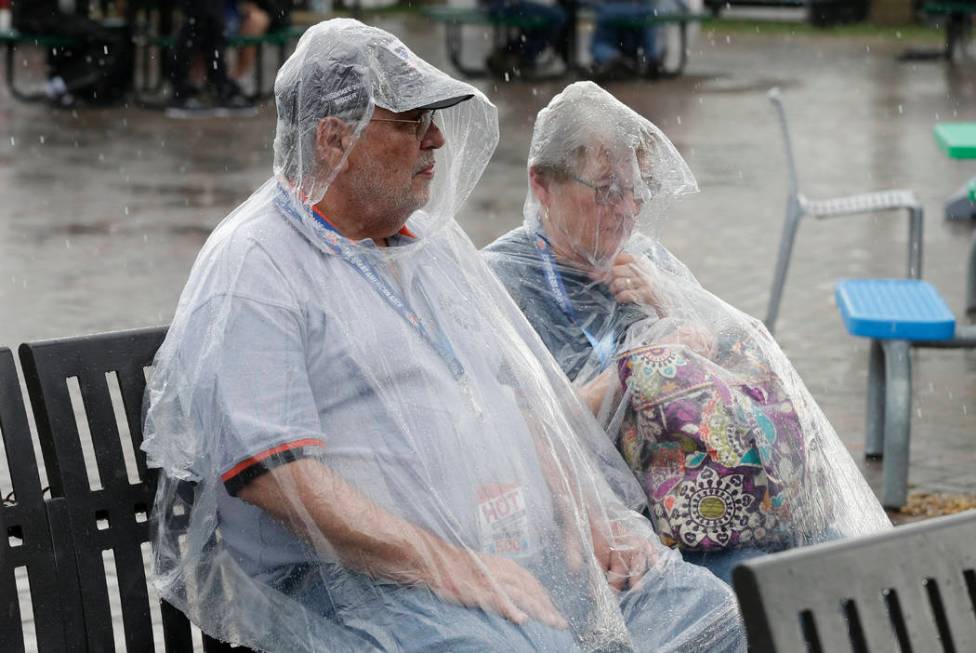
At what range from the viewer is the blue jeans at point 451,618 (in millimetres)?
2504

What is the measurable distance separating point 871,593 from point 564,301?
1329 millimetres

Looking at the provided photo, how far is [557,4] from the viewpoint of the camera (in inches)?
663

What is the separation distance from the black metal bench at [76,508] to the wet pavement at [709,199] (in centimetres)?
136

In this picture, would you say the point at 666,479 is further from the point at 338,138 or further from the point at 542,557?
the point at 338,138

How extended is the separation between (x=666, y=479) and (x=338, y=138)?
2.65 ft

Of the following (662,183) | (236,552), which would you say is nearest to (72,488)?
(236,552)

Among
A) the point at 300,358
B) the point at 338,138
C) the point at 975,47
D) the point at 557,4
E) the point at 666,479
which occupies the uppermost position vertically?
the point at 338,138

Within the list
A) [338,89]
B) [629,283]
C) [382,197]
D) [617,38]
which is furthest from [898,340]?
[617,38]

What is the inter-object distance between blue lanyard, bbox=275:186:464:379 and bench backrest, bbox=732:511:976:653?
915 millimetres

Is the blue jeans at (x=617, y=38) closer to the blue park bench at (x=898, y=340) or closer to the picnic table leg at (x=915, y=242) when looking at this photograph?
the picnic table leg at (x=915, y=242)

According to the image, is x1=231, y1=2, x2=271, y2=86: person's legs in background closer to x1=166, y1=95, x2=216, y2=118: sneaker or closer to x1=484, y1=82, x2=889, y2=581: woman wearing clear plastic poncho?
x1=166, y1=95, x2=216, y2=118: sneaker

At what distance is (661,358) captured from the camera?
2.96m

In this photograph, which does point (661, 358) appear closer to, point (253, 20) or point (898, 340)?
point (898, 340)

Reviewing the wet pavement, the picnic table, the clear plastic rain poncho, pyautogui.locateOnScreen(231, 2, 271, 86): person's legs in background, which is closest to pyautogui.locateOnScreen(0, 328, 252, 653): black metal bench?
the clear plastic rain poncho
